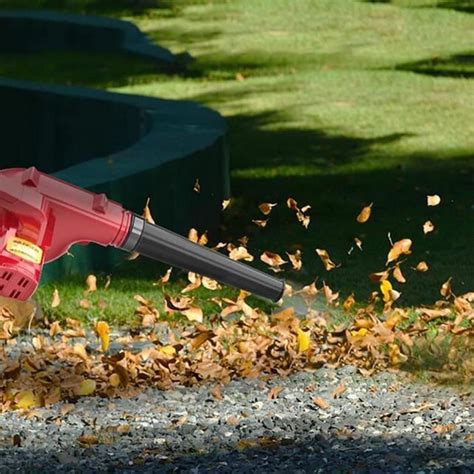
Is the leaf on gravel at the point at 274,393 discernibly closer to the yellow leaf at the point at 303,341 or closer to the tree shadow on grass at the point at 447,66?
the yellow leaf at the point at 303,341

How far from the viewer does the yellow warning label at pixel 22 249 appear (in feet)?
10.1

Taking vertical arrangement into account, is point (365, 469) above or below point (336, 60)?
above

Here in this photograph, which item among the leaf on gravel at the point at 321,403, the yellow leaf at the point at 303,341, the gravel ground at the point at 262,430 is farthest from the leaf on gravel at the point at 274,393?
the yellow leaf at the point at 303,341

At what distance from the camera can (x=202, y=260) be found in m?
3.34

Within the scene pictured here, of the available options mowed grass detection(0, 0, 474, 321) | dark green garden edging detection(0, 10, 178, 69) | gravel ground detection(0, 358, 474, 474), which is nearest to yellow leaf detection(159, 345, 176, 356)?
gravel ground detection(0, 358, 474, 474)

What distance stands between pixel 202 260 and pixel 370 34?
56.4 ft

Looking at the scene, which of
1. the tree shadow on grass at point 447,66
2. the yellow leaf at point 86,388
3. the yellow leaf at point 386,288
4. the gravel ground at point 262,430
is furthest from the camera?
the tree shadow on grass at point 447,66

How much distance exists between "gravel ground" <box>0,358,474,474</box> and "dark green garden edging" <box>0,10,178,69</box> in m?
12.6

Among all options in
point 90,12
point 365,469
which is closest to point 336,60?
point 90,12

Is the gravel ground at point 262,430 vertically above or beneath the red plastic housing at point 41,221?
beneath

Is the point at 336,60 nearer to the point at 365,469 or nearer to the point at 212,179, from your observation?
the point at 212,179

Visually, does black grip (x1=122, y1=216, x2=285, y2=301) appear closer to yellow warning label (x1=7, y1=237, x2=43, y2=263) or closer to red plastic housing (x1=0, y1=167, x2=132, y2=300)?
red plastic housing (x1=0, y1=167, x2=132, y2=300)

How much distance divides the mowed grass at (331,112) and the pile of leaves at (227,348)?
30.5 inches

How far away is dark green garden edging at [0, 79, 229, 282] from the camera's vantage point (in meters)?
7.84
